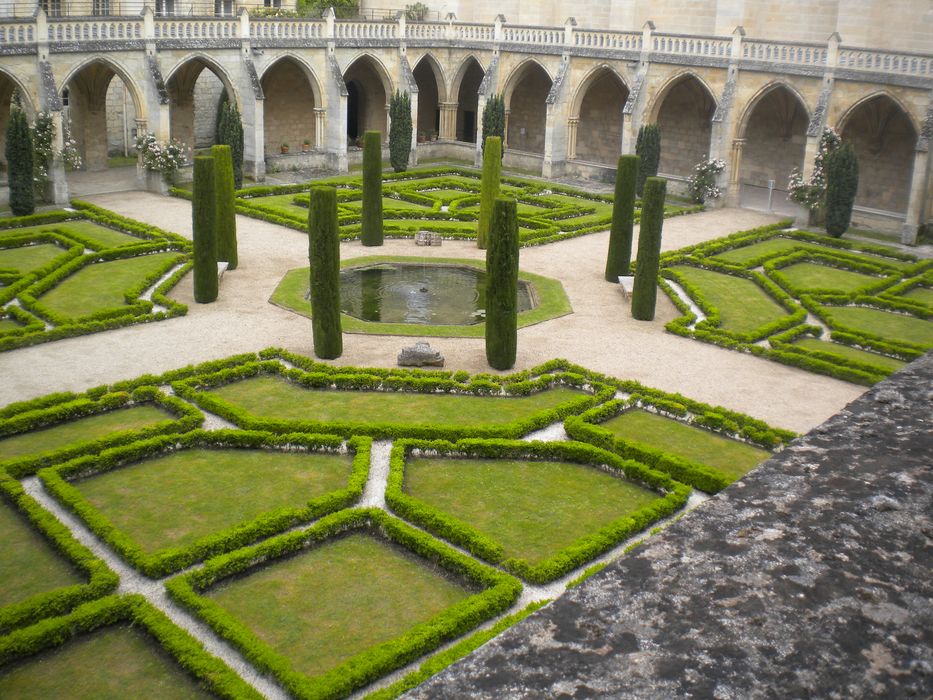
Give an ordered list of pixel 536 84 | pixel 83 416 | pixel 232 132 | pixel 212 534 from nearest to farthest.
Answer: pixel 212 534 → pixel 83 416 → pixel 232 132 → pixel 536 84

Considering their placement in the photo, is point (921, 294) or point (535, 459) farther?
point (921, 294)

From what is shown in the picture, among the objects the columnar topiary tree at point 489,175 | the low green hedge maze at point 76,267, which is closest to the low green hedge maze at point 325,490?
the low green hedge maze at point 76,267

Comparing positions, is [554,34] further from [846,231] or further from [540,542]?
[540,542]

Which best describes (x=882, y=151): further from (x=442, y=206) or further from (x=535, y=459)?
(x=535, y=459)

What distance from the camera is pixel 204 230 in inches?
885

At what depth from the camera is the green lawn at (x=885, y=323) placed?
73.6 feet

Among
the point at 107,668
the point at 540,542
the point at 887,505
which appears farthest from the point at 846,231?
the point at 887,505

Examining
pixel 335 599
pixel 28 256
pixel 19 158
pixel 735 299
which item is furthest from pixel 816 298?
pixel 19 158

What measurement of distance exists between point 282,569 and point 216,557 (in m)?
0.85

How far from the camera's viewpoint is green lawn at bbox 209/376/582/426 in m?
16.8

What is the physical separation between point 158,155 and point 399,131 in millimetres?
10489

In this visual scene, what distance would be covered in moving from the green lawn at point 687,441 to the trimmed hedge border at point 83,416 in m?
7.53

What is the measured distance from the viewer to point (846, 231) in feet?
109

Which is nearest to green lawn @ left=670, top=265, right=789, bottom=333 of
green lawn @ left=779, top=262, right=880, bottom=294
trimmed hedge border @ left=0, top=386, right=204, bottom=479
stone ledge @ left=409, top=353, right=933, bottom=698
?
green lawn @ left=779, top=262, right=880, bottom=294
